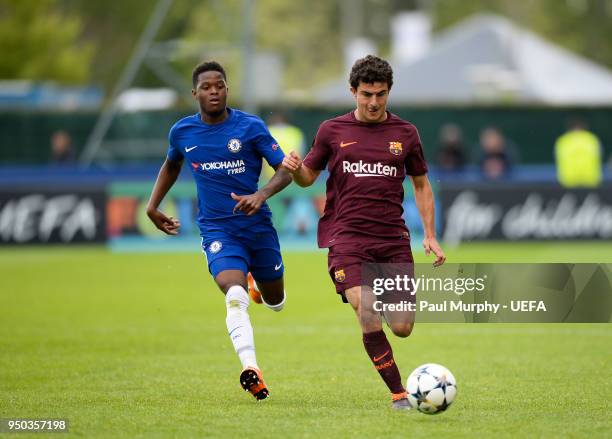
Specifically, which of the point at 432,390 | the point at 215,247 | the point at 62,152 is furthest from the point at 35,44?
the point at 432,390

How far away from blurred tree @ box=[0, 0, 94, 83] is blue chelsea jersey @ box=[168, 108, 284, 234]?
141 ft

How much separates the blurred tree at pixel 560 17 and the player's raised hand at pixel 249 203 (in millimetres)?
54606

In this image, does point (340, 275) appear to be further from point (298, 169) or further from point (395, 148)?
point (395, 148)

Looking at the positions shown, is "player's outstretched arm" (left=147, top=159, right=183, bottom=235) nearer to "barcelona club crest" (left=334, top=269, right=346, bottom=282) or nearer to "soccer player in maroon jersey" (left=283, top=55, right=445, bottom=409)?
"soccer player in maroon jersey" (left=283, top=55, right=445, bottom=409)

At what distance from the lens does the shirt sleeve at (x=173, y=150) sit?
9.26 meters

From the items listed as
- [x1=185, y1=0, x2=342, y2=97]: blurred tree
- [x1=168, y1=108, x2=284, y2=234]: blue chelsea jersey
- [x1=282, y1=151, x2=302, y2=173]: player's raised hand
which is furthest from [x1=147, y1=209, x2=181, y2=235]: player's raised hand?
[x1=185, y1=0, x2=342, y2=97]: blurred tree

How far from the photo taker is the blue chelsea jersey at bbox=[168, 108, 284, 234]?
9.15 m

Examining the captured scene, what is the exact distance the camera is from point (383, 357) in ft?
26.8

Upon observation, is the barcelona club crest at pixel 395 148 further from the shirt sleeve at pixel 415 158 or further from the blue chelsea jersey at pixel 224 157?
the blue chelsea jersey at pixel 224 157

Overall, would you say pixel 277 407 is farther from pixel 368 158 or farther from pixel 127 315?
pixel 127 315

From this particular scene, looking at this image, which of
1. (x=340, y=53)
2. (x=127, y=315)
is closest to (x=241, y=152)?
(x=127, y=315)

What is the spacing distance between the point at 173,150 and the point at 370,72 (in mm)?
1879

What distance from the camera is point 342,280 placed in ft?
27.2

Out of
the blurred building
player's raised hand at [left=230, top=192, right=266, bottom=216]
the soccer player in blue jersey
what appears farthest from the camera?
the blurred building
